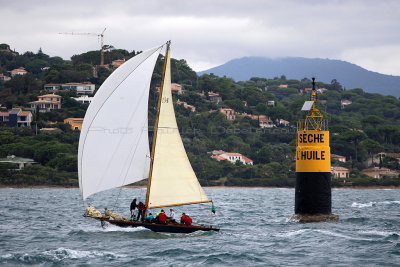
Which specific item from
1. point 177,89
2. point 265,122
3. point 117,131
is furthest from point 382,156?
point 117,131

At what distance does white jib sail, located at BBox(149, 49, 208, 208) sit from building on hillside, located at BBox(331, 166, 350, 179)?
9787cm

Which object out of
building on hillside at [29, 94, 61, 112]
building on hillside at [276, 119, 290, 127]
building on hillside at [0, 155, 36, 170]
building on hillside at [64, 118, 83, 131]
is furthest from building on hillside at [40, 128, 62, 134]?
building on hillside at [276, 119, 290, 127]

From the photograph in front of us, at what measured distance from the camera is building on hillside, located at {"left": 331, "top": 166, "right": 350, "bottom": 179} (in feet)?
421

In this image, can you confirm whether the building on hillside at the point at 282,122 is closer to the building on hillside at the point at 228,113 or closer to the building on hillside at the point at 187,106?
the building on hillside at the point at 228,113

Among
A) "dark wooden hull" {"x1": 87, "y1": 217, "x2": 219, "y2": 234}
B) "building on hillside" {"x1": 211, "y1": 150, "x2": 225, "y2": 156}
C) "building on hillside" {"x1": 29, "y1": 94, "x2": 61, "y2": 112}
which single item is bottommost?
"dark wooden hull" {"x1": 87, "y1": 217, "x2": 219, "y2": 234}

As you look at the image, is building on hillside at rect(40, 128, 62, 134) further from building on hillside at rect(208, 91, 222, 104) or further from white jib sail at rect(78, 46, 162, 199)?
white jib sail at rect(78, 46, 162, 199)

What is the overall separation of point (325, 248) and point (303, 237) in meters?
2.61

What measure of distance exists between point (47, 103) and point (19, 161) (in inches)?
1583

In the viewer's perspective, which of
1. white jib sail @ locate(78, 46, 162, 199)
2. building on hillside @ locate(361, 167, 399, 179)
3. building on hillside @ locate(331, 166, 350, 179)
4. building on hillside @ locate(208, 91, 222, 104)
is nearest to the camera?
white jib sail @ locate(78, 46, 162, 199)

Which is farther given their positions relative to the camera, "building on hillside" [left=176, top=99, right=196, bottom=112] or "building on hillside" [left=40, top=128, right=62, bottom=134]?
"building on hillside" [left=176, top=99, right=196, bottom=112]

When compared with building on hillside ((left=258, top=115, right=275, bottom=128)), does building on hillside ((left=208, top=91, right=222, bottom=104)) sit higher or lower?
higher

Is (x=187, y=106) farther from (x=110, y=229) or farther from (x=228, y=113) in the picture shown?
(x=110, y=229)

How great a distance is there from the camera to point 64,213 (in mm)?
48406

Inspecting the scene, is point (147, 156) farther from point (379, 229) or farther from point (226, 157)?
point (226, 157)
